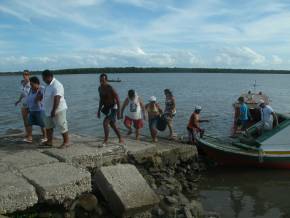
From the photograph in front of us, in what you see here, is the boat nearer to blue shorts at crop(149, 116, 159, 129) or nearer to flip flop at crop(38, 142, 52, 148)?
blue shorts at crop(149, 116, 159, 129)

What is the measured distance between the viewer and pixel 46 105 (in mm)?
8391

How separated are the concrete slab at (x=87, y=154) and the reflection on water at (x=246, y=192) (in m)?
2.51

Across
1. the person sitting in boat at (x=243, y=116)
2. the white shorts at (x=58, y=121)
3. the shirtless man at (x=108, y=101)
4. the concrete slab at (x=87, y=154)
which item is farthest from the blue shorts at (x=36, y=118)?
the person sitting in boat at (x=243, y=116)

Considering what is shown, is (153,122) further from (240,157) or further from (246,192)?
(246,192)

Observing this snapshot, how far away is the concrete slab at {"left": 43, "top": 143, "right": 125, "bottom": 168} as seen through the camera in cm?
778

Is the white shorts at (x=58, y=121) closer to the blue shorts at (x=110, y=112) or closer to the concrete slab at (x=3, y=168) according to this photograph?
the blue shorts at (x=110, y=112)

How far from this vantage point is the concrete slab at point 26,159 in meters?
7.35

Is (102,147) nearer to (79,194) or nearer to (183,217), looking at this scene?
(79,194)

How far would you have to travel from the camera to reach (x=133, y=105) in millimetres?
10383

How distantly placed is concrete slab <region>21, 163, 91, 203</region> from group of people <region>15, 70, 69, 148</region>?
1467mm

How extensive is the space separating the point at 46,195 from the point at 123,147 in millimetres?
3059

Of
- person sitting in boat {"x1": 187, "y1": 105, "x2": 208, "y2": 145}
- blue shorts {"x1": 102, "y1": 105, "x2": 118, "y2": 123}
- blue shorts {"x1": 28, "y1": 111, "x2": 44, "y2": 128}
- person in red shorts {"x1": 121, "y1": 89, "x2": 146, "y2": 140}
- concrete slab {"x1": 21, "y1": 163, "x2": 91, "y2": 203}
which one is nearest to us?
concrete slab {"x1": 21, "y1": 163, "x2": 91, "y2": 203}

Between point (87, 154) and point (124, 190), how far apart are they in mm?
1494

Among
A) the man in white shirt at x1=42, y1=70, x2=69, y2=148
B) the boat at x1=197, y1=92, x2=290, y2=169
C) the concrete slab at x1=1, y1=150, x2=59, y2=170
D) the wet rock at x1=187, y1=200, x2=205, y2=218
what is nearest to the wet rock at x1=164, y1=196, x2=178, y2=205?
the wet rock at x1=187, y1=200, x2=205, y2=218
